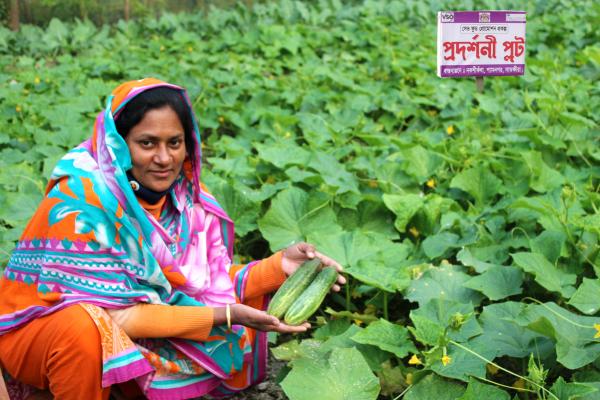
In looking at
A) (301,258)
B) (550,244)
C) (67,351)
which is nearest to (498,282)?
(550,244)

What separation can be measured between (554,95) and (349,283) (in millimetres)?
3249

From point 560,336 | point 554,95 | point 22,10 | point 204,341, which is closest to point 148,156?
point 204,341

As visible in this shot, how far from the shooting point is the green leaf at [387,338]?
277 cm

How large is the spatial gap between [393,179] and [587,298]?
5.74 ft

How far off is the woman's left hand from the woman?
2cm

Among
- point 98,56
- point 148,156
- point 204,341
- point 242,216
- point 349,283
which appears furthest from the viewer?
point 98,56

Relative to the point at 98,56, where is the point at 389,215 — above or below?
below

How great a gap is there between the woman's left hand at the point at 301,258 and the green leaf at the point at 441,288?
330mm

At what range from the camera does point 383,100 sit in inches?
242

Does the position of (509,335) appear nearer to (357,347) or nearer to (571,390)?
(571,390)

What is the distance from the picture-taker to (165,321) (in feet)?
8.82

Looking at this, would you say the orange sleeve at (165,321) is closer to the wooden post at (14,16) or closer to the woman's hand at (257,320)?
the woman's hand at (257,320)

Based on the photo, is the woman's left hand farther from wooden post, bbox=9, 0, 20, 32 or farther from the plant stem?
wooden post, bbox=9, 0, 20, 32

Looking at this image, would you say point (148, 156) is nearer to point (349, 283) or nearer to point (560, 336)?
point (349, 283)
